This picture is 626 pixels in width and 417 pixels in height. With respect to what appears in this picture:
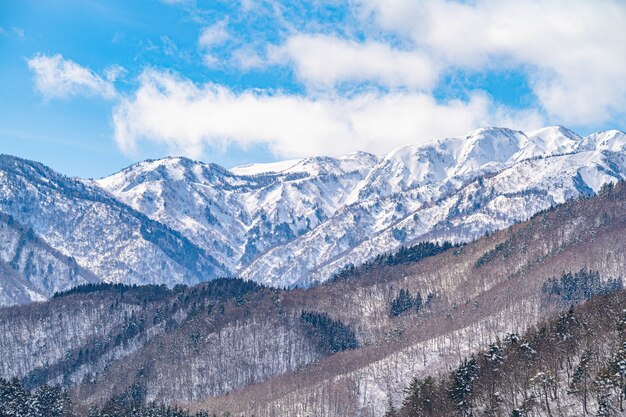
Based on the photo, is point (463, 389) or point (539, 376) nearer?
point (539, 376)

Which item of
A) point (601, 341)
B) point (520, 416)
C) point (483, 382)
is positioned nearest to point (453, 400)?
point (483, 382)

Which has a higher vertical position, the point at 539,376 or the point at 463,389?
the point at 539,376

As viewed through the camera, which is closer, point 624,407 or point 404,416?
point 624,407

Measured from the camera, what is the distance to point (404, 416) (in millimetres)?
180000

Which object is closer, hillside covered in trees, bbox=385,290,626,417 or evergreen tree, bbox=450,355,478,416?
hillside covered in trees, bbox=385,290,626,417

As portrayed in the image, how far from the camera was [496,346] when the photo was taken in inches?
7077

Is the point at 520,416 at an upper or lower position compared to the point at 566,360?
lower

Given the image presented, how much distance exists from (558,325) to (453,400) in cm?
2937

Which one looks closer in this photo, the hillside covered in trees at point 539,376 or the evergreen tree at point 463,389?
the hillside covered in trees at point 539,376

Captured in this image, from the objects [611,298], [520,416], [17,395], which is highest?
[611,298]

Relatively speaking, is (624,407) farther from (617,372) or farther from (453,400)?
(453,400)

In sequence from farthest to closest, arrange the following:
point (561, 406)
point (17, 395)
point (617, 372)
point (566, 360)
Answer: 1. point (17, 395)
2. point (566, 360)
3. point (561, 406)
4. point (617, 372)

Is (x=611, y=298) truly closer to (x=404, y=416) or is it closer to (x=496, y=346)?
(x=496, y=346)

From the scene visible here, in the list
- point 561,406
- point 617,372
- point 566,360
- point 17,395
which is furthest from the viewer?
point 17,395
